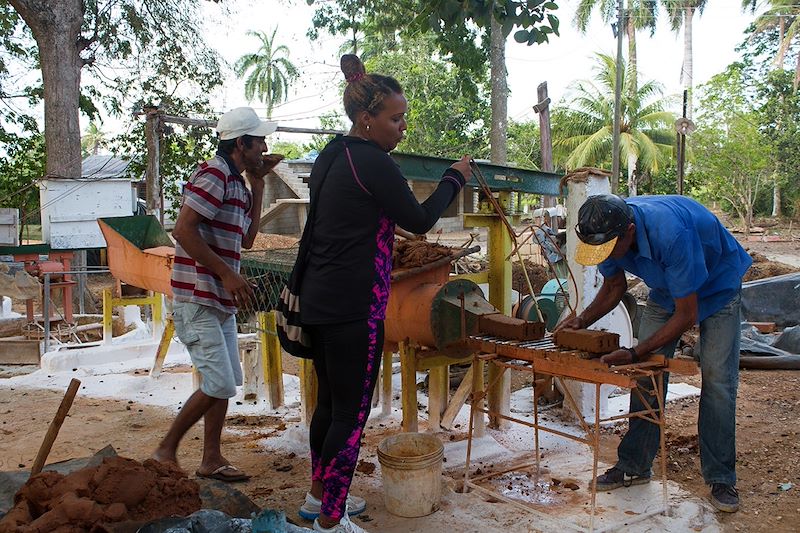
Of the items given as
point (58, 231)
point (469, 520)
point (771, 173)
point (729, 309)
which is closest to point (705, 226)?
point (729, 309)

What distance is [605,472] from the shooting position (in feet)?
13.1

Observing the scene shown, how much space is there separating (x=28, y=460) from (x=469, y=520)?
9.32 feet

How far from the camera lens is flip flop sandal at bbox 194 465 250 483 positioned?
3922 mm

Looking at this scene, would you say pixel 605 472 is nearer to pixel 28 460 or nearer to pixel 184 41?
pixel 28 460

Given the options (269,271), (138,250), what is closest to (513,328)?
(269,271)

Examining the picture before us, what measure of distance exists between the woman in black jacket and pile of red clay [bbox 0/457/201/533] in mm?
618

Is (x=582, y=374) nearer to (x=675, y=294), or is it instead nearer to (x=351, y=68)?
(x=675, y=294)

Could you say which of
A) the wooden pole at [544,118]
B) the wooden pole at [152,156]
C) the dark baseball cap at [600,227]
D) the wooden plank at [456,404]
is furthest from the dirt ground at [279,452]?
the wooden pole at [544,118]

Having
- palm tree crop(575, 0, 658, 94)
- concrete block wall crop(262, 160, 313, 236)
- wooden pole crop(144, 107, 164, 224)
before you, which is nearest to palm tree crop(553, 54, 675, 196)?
palm tree crop(575, 0, 658, 94)

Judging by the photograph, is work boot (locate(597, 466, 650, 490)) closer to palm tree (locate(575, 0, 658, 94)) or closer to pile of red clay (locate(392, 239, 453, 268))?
pile of red clay (locate(392, 239, 453, 268))

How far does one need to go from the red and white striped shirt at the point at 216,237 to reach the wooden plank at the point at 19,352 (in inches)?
244

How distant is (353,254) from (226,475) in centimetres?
176

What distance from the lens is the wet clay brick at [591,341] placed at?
3297 mm

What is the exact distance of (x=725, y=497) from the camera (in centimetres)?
370
